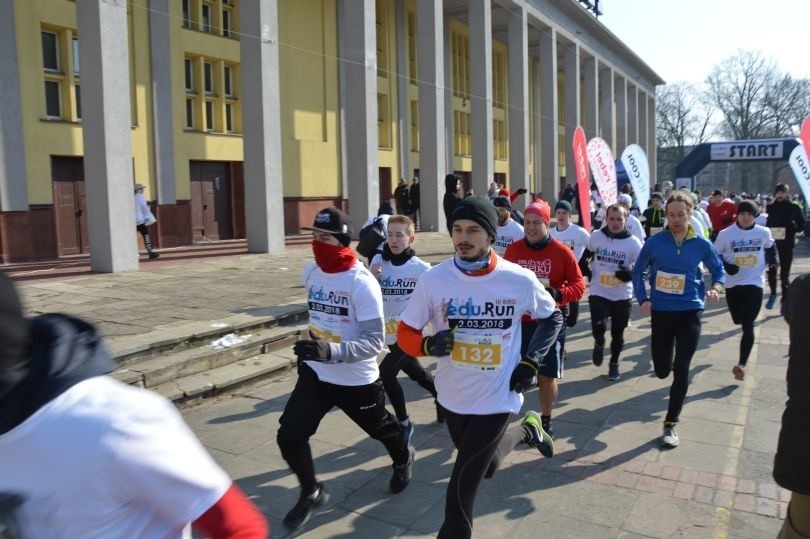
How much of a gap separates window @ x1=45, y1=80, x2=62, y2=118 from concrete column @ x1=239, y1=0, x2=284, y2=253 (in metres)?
3.94

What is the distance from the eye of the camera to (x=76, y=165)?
15086mm

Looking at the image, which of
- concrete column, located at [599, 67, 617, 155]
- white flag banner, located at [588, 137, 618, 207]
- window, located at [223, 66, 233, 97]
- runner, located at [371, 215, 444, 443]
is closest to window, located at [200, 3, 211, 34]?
window, located at [223, 66, 233, 97]

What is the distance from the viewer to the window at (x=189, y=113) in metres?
18.1

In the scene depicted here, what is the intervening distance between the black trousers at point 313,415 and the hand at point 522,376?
1052 mm

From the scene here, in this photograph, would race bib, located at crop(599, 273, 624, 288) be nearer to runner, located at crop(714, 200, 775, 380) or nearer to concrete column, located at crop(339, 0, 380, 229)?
runner, located at crop(714, 200, 775, 380)

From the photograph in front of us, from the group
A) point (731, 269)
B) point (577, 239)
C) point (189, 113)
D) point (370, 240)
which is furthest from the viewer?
point (189, 113)

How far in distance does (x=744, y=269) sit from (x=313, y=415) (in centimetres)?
564

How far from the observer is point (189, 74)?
18.1 metres

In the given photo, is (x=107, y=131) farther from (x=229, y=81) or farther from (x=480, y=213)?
(x=480, y=213)

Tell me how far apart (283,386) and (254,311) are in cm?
183

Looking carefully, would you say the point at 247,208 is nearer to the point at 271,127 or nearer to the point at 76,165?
the point at 271,127

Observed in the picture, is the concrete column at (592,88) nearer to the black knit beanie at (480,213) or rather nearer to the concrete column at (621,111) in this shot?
the concrete column at (621,111)

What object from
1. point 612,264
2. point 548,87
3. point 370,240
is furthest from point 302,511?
point 548,87

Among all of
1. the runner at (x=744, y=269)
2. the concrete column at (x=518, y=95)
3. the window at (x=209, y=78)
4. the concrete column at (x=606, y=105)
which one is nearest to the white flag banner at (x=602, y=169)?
the runner at (x=744, y=269)
